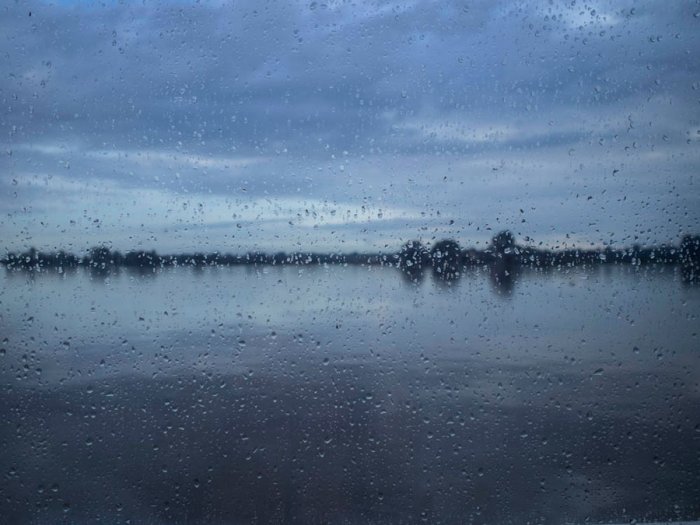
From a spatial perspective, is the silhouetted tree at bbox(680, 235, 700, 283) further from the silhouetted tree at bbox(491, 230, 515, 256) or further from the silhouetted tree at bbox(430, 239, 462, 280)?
the silhouetted tree at bbox(430, 239, 462, 280)

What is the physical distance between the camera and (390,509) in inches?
197

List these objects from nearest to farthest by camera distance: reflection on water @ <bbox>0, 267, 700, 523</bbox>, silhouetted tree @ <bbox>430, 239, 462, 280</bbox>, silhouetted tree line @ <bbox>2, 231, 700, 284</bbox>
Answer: reflection on water @ <bbox>0, 267, 700, 523</bbox>, silhouetted tree line @ <bbox>2, 231, 700, 284</bbox>, silhouetted tree @ <bbox>430, 239, 462, 280</bbox>

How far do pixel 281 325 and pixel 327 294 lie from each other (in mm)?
416

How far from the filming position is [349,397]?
5758 millimetres

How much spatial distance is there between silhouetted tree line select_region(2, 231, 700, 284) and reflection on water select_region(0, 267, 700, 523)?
8 cm

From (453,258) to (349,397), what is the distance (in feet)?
4.27

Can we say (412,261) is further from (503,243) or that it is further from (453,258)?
(503,243)

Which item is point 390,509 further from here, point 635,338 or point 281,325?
point 635,338

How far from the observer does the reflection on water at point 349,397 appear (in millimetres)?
5086

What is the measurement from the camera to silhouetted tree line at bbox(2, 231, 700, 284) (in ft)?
19.2

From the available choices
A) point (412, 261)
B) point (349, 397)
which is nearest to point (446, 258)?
point (412, 261)

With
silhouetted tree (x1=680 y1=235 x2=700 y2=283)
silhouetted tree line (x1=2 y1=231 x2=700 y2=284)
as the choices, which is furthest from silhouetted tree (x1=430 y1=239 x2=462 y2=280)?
silhouetted tree (x1=680 y1=235 x2=700 y2=283)

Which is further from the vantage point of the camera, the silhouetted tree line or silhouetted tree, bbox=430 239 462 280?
silhouetted tree, bbox=430 239 462 280

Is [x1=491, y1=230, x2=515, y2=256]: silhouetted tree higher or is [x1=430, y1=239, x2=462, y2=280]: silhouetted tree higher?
[x1=491, y1=230, x2=515, y2=256]: silhouetted tree
